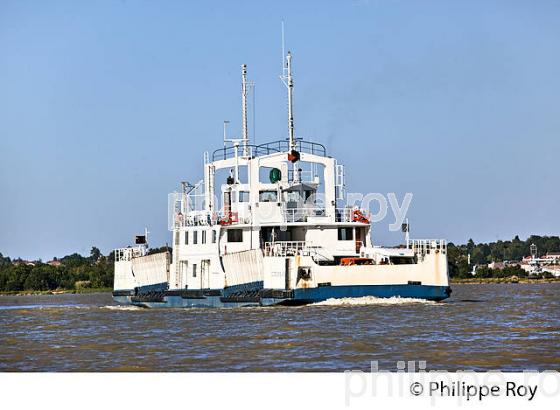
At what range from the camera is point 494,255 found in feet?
362

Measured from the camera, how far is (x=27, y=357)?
21406 mm

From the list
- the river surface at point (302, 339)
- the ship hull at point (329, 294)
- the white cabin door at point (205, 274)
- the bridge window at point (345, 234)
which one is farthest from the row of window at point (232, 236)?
the river surface at point (302, 339)

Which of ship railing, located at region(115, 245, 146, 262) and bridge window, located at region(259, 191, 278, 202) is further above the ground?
bridge window, located at region(259, 191, 278, 202)

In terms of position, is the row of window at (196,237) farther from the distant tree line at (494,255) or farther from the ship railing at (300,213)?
the distant tree line at (494,255)

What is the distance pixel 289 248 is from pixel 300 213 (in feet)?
7.90

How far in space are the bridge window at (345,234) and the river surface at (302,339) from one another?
3702 mm

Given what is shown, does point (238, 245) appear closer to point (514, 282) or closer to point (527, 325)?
point (527, 325)

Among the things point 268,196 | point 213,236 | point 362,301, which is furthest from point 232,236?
point 362,301

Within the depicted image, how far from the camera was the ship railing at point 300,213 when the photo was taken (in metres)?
36.6

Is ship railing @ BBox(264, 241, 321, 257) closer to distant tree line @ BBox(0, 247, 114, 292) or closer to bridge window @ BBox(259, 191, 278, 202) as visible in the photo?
bridge window @ BBox(259, 191, 278, 202)

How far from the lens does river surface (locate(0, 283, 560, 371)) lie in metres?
19.1

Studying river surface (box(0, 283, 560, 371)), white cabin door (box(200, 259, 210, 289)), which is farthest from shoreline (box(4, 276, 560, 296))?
river surface (box(0, 283, 560, 371))

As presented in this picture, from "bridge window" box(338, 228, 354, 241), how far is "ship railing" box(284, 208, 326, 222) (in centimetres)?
125
